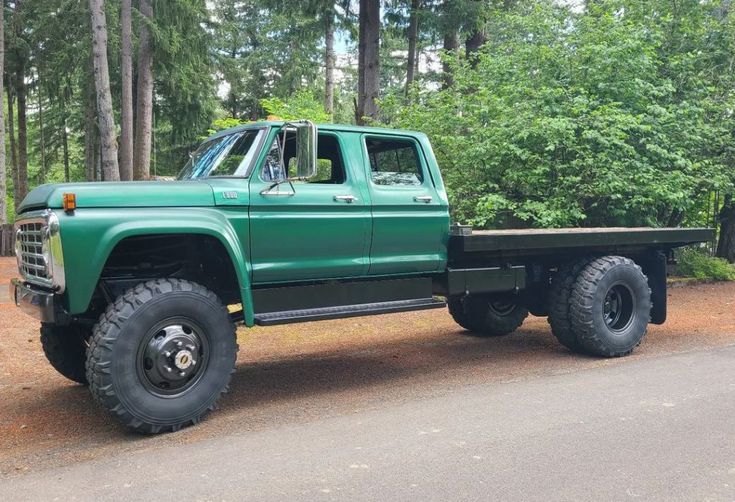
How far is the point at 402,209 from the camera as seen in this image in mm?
5688

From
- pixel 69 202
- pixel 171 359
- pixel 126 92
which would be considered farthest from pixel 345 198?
pixel 126 92

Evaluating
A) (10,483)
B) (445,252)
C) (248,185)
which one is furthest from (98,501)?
(445,252)

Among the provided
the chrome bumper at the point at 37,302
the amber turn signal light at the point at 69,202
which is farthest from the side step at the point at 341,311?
the amber turn signal light at the point at 69,202

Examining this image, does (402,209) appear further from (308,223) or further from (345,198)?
(308,223)

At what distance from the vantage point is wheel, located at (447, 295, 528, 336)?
7.73 m

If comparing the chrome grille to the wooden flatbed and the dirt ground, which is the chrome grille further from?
the wooden flatbed

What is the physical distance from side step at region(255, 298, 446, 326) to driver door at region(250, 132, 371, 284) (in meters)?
0.28

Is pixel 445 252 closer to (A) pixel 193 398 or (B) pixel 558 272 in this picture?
(B) pixel 558 272

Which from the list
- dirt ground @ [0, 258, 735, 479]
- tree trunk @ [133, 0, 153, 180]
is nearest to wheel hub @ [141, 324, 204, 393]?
dirt ground @ [0, 258, 735, 479]

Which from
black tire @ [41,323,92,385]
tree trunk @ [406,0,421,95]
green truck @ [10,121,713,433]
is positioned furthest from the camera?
tree trunk @ [406,0,421,95]

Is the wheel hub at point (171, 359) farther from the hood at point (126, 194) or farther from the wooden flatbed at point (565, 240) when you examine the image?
the wooden flatbed at point (565, 240)

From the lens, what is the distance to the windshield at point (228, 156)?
5113 millimetres

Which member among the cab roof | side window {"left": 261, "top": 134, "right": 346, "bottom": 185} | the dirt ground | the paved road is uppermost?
the cab roof

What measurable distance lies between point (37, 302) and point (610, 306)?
562 cm
